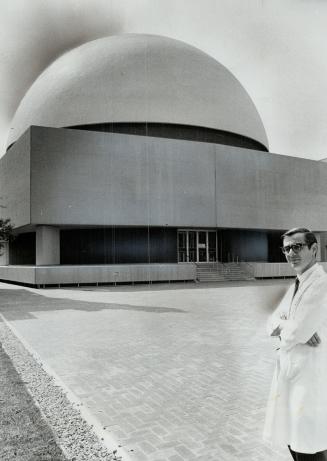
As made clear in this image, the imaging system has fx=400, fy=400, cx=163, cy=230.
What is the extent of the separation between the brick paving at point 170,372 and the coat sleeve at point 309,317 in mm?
352

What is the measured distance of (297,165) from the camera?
32.5 meters

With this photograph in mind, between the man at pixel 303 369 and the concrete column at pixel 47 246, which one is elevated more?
the concrete column at pixel 47 246

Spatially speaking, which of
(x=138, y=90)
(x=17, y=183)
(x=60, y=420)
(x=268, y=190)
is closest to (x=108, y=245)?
(x=17, y=183)

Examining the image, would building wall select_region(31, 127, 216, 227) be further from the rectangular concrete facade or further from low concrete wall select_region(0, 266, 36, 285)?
low concrete wall select_region(0, 266, 36, 285)

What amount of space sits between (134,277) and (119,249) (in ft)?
13.4

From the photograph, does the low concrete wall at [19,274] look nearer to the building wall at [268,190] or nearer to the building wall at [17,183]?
the building wall at [17,183]

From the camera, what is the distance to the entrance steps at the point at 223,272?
2662 cm

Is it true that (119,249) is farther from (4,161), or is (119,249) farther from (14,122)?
(14,122)

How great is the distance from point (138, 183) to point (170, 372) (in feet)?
68.4

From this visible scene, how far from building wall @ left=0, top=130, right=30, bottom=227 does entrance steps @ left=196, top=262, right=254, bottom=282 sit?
11658 mm

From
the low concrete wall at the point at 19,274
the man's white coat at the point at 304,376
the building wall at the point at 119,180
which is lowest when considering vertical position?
the low concrete wall at the point at 19,274

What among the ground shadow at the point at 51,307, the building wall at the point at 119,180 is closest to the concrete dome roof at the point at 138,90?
the building wall at the point at 119,180

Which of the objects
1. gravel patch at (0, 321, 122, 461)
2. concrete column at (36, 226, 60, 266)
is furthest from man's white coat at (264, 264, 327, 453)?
concrete column at (36, 226, 60, 266)

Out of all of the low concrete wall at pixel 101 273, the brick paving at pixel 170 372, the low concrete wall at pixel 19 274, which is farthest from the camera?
the low concrete wall at pixel 19 274
